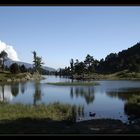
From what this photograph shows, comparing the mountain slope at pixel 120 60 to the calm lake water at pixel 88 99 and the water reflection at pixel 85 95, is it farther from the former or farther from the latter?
the calm lake water at pixel 88 99

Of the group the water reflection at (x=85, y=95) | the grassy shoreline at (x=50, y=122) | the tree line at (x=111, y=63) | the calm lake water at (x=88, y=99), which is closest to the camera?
the grassy shoreline at (x=50, y=122)

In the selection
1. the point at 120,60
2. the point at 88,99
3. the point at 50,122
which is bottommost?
the point at 88,99

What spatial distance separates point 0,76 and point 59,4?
226ft

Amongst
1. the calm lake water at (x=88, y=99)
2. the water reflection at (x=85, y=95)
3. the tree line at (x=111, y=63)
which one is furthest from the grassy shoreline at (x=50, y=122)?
the tree line at (x=111, y=63)

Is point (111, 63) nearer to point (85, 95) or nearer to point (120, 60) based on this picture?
point (120, 60)

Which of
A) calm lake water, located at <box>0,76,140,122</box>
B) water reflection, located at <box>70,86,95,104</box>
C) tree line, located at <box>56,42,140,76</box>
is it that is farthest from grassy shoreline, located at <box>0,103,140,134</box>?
tree line, located at <box>56,42,140,76</box>

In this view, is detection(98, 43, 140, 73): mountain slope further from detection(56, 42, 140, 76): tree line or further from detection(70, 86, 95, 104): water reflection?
detection(70, 86, 95, 104): water reflection

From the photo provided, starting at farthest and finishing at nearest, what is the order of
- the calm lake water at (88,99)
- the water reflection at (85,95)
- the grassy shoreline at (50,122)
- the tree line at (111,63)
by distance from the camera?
the tree line at (111,63) < the water reflection at (85,95) < the calm lake water at (88,99) < the grassy shoreline at (50,122)

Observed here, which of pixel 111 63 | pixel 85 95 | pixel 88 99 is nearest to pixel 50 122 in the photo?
pixel 88 99

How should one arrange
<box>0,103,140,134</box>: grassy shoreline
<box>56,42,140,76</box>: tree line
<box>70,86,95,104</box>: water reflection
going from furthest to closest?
1. <box>56,42,140,76</box>: tree line
2. <box>70,86,95,104</box>: water reflection
3. <box>0,103,140,134</box>: grassy shoreline

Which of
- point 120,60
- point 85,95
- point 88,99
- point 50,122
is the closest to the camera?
point 50,122

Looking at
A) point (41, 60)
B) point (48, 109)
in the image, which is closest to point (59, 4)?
point (48, 109)
